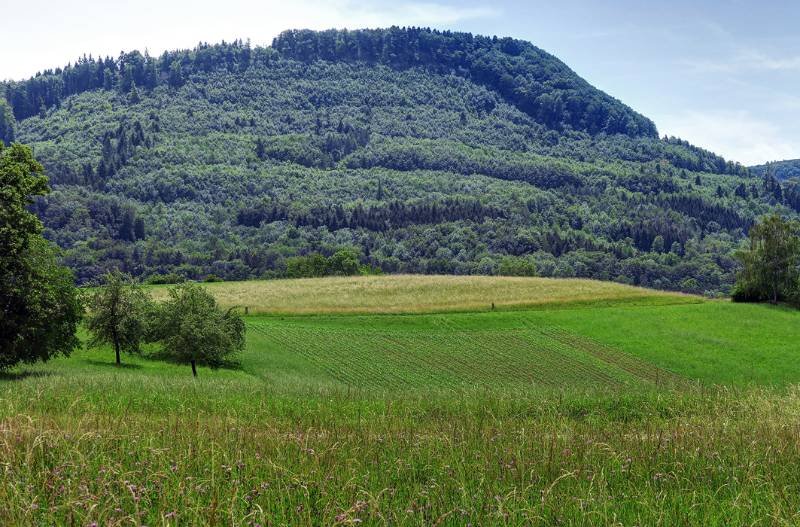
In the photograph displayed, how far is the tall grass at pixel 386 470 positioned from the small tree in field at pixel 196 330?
43.3 metres

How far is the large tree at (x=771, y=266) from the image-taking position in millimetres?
87000

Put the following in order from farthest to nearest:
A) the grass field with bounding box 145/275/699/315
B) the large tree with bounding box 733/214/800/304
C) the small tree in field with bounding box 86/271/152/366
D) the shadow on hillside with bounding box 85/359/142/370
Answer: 1. the large tree with bounding box 733/214/800/304
2. the grass field with bounding box 145/275/699/315
3. the small tree in field with bounding box 86/271/152/366
4. the shadow on hillside with bounding box 85/359/142/370

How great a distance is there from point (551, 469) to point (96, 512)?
516 cm

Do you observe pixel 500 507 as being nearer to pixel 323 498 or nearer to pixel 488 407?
pixel 323 498

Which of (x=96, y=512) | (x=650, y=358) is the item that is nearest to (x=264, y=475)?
(x=96, y=512)

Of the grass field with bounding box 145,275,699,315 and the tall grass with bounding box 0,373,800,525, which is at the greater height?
the tall grass with bounding box 0,373,800,525

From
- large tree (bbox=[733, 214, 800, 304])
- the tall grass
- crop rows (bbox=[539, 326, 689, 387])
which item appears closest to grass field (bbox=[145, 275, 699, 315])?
large tree (bbox=[733, 214, 800, 304])

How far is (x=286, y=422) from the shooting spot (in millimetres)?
11820

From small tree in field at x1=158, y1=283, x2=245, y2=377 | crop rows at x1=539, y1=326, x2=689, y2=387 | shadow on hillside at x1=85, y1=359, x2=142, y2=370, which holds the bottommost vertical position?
crop rows at x1=539, y1=326, x2=689, y2=387

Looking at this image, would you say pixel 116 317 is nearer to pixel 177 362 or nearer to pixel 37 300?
pixel 177 362

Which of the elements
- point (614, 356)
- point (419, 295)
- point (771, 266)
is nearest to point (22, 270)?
point (614, 356)

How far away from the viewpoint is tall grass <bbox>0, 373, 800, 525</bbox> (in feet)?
21.8

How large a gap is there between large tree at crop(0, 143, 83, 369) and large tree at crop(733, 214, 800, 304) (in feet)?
263

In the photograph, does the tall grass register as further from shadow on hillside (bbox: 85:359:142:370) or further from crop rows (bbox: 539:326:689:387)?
crop rows (bbox: 539:326:689:387)
